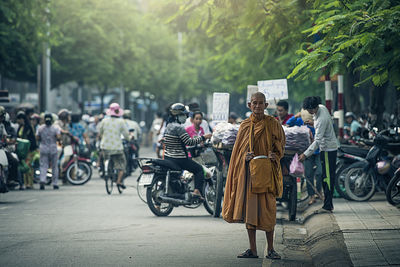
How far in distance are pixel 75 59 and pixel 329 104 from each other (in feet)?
72.3

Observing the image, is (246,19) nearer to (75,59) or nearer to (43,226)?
(43,226)

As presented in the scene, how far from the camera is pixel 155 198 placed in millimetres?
12062

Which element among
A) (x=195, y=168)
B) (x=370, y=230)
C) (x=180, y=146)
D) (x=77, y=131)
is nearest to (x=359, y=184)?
(x=195, y=168)

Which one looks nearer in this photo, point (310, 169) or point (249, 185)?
point (249, 185)

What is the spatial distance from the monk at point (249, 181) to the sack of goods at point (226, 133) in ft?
9.61

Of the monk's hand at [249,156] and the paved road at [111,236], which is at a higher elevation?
the monk's hand at [249,156]

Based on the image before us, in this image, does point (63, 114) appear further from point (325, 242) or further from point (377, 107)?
point (325, 242)

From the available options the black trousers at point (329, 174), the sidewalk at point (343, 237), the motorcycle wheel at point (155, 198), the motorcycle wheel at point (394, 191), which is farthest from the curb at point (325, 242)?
the motorcycle wheel at point (155, 198)

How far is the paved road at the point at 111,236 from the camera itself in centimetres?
793

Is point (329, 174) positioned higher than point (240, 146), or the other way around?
point (240, 146)

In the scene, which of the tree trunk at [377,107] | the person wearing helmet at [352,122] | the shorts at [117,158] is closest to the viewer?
the shorts at [117,158]

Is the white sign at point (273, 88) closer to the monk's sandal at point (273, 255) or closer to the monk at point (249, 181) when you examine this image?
the monk at point (249, 181)

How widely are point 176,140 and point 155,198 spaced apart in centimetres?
97

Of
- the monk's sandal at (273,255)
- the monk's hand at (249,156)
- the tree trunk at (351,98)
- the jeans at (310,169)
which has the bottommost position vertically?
the monk's sandal at (273,255)
